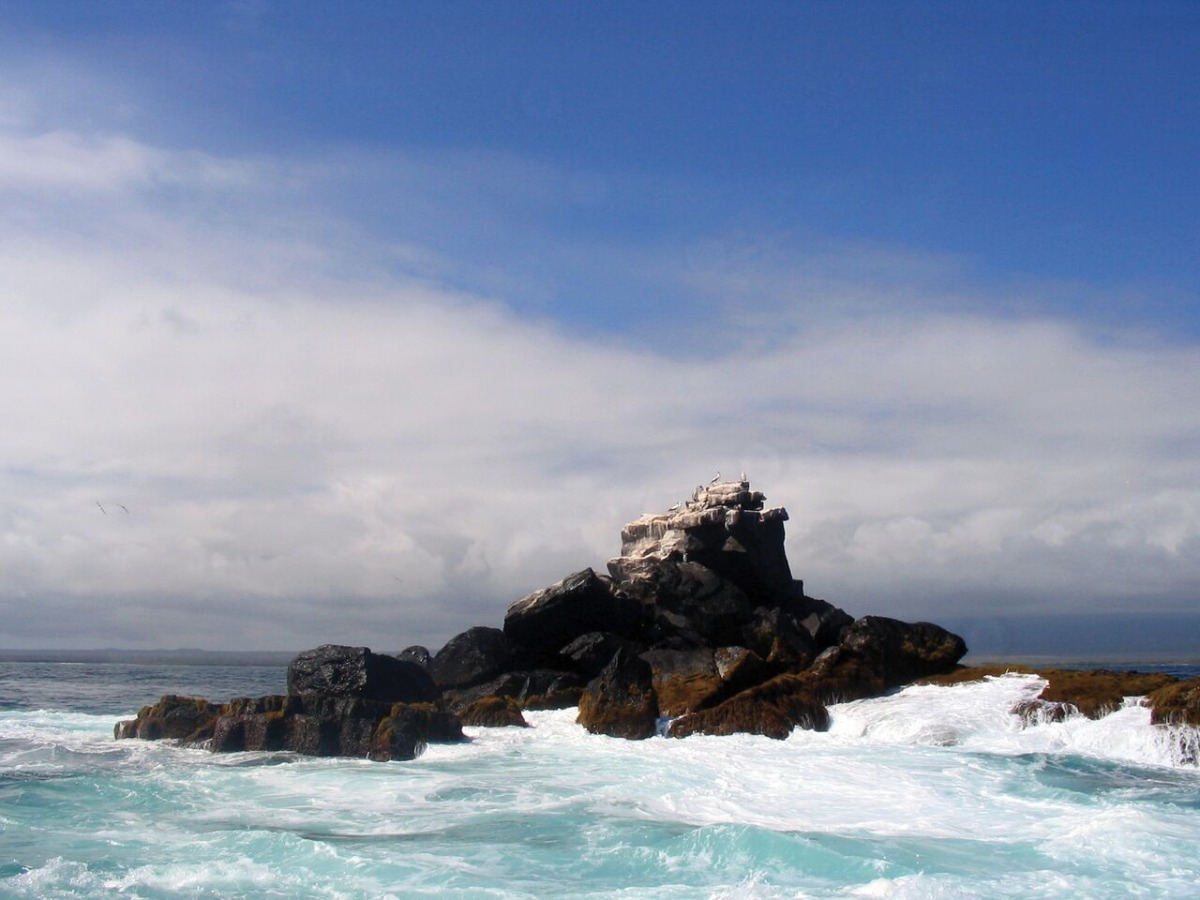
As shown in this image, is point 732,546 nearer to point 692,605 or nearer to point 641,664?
point 692,605

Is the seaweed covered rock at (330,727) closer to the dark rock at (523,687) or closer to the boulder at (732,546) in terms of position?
the dark rock at (523,687)

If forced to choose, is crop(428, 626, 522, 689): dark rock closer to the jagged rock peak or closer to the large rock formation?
the large rock formation

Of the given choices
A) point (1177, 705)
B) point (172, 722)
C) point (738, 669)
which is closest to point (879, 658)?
point (738, 669)

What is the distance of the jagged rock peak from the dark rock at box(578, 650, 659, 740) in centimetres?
1346

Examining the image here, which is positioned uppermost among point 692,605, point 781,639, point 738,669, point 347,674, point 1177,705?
point 692,605

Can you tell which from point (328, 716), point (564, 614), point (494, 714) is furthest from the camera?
point (564, 614)

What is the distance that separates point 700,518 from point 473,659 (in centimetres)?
1278

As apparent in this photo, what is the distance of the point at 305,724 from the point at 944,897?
2032 centimetres

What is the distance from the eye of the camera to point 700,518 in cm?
4797

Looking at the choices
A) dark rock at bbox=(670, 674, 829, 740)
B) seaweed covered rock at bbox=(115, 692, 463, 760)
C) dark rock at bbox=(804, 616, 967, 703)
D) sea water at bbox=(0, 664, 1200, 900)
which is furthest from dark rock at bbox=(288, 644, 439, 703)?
dark rock at bbox=(804, 616, 967, 703)

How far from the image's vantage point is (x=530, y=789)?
77.7 ft

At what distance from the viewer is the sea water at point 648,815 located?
1570 centimetres

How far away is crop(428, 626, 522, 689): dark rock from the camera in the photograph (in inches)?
1624

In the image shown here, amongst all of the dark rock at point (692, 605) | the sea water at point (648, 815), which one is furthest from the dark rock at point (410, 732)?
the dark rock at point (692, 605)
